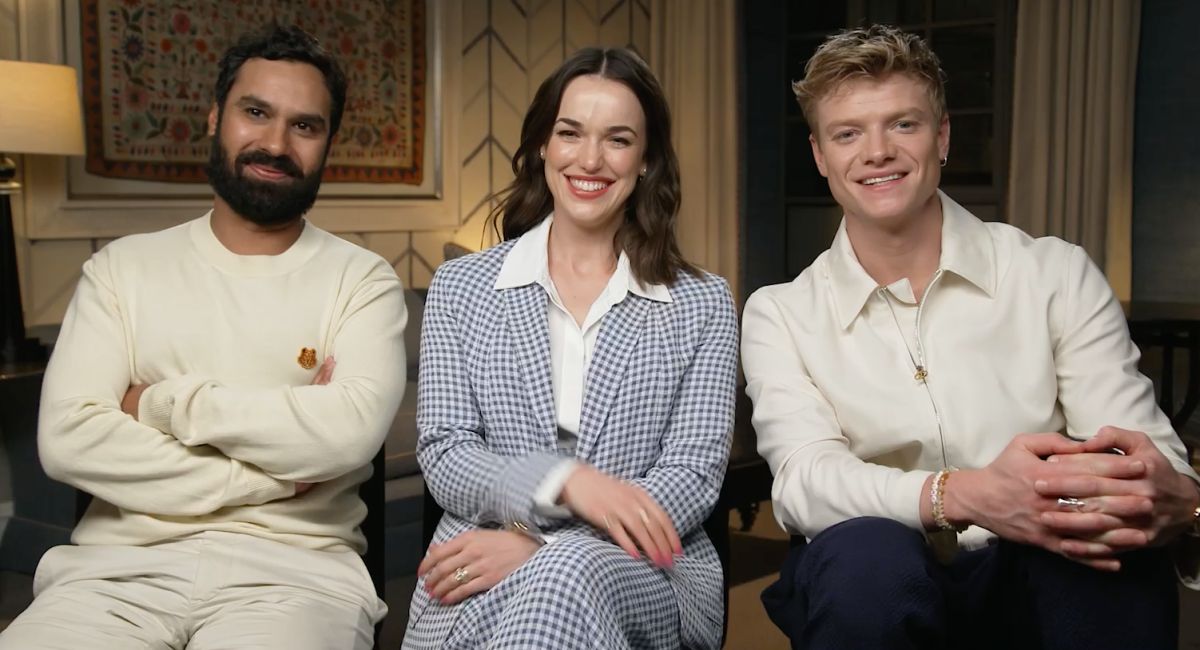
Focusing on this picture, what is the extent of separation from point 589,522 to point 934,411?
0.53 m

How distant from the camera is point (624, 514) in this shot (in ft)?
5.31

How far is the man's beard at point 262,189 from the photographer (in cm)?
193

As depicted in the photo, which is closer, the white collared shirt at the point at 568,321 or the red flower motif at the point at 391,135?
the white collared shirt at the point at 568,321

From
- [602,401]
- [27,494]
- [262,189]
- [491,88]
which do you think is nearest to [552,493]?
[602,401]

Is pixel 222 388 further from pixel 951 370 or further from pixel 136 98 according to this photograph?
pixel 136 98

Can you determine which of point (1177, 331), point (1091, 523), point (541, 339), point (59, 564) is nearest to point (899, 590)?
point (1091, 523)

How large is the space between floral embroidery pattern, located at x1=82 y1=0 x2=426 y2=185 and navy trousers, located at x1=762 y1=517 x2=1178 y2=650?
309 centimetres

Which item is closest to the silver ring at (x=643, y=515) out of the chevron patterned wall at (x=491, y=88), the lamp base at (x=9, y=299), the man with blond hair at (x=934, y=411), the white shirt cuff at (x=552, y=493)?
the white shirt cuff at (x=552, y=493)

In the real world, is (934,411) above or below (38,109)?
below

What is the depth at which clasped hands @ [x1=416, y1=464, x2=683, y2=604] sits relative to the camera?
162 centimetres

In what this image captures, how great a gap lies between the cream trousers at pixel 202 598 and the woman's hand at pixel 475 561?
164 millimetres

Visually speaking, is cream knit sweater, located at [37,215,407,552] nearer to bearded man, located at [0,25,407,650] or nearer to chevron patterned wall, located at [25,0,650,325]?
bearded man, located at [0,25,407,650]

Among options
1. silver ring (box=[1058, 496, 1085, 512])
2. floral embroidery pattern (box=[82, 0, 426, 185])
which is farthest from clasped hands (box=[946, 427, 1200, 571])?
floral embroidery pattern (box=[82, 0, 426, 185])

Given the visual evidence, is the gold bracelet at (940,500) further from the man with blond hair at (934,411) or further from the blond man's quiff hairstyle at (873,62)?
the blond man's quiff hairstyle at (873,62)
